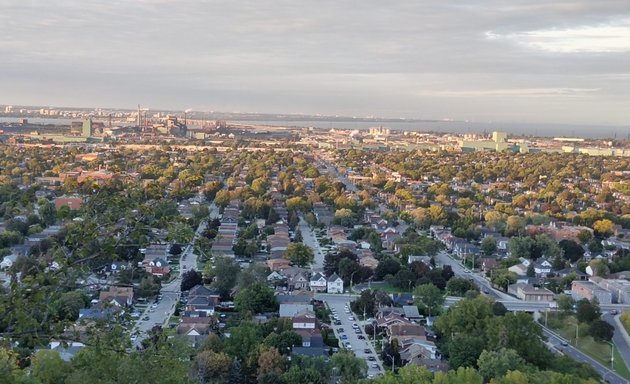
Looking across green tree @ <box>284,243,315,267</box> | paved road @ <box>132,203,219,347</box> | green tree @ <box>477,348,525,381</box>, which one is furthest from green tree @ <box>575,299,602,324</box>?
paved road @ <box>132,203,219,347</box>

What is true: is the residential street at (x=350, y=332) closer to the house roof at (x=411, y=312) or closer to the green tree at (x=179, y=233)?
the house roof at (x=411, y=312)

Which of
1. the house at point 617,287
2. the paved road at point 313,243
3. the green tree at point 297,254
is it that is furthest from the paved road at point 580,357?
the green tree at point 297,254

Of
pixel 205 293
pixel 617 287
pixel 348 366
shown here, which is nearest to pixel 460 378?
pixel 348 366

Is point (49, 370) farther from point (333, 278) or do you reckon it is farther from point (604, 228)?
point (604, 228)

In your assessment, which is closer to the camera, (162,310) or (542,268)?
(162,310)

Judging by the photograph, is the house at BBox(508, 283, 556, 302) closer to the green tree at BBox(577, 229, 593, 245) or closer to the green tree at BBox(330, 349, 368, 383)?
the green tree at BBox(577, 229, 593, 245)
